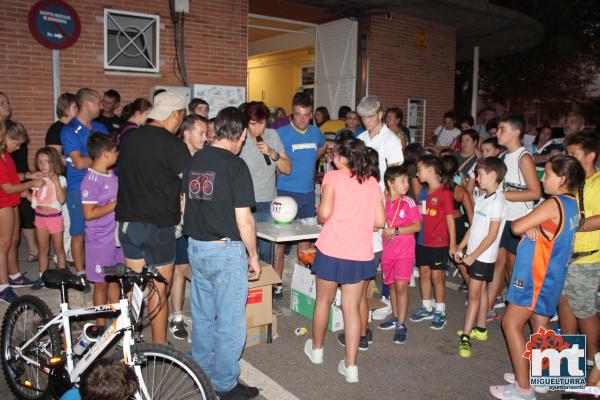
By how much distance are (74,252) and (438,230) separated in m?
4.20

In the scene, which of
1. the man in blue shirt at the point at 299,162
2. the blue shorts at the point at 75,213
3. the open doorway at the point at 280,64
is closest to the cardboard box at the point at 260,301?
the man in blue shirt at the point at 299,162

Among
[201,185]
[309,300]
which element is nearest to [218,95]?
[309,300]

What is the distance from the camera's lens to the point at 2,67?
311 inches

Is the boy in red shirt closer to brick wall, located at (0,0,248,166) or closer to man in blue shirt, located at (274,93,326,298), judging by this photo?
man in blue shirt, located at (274,93,326,298)

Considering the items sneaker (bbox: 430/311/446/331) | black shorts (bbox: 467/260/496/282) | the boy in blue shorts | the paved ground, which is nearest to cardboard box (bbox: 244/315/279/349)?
the paved ground

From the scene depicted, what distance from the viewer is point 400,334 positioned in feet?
16.0

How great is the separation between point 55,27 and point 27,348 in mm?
6643

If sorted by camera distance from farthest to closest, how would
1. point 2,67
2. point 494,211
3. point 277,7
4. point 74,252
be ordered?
point 277,7 < point 2,67 < point 74,252 < point 494,211

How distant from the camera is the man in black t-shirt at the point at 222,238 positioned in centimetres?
333

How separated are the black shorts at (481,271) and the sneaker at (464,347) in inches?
23.9

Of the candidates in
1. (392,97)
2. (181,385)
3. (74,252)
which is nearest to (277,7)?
(392,97)

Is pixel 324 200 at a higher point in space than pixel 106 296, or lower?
higher

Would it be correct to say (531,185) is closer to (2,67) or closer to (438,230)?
(438,230)

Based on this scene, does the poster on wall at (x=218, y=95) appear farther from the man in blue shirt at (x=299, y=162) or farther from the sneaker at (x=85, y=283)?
the sneaker at (x=85, y=283)
